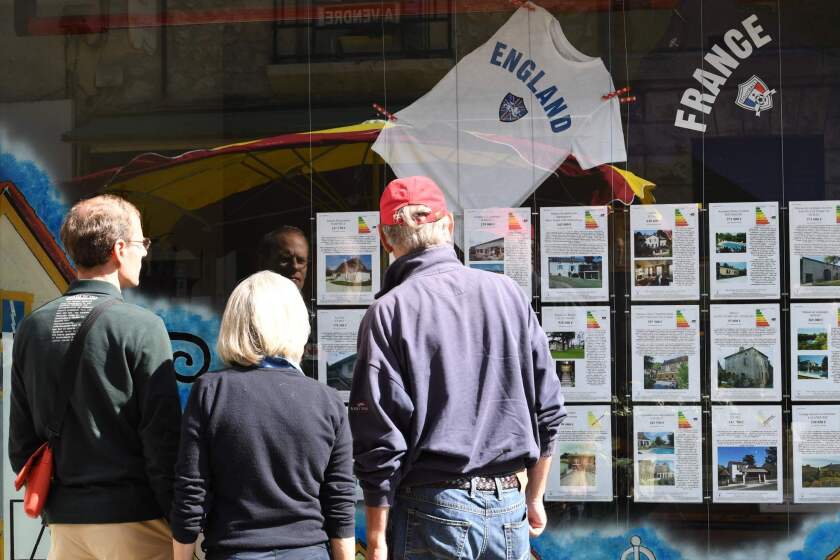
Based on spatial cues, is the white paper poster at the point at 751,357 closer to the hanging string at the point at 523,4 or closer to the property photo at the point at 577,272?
the property photo at the point at 577,272

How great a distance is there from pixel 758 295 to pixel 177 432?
9.38 feet

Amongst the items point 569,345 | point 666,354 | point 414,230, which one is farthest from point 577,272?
point 414,230

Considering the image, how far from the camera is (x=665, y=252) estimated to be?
14.9ft

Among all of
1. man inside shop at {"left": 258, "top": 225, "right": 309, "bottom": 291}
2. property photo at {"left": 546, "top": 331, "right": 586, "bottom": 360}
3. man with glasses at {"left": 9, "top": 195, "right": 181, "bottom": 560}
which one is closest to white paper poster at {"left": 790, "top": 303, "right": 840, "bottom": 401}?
property photo at {"left": 546, "top": 331, "right": 586, "bottom": 360}

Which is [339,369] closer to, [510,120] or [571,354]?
[571,354]

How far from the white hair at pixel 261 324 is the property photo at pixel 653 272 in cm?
223

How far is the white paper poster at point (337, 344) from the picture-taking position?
4715 millimetres

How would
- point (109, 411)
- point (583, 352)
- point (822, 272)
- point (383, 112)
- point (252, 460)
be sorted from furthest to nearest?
point (383, 112) → point (583, 352) → point (822, 272) → point (109, 411) → point (252, 460)

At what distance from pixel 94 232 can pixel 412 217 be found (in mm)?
981

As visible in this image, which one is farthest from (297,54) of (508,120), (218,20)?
(508,120)

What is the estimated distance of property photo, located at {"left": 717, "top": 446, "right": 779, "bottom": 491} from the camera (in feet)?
14.7

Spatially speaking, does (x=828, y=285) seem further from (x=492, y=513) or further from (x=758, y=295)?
(x=492, y=513)

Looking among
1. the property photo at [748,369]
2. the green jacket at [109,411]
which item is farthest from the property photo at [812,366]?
the green jacket at [109,411]

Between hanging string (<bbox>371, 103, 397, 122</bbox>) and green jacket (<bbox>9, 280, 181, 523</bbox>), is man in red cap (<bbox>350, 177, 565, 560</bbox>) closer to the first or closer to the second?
green jacket (<bbox>9, 280, 181, 523</bbox>)
